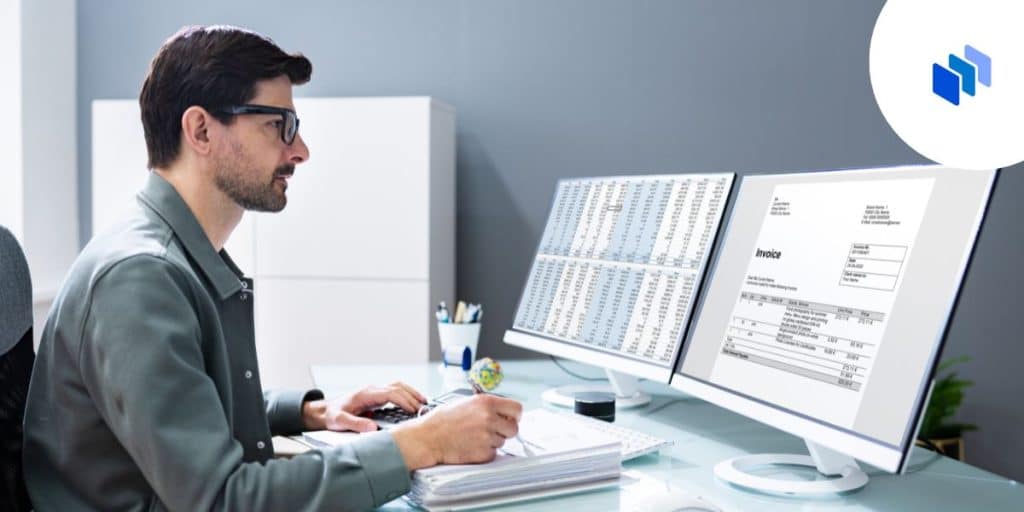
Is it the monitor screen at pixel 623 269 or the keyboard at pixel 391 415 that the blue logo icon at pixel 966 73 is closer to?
the monitor screen at pixel 623 269

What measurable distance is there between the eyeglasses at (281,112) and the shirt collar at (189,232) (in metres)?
0.14

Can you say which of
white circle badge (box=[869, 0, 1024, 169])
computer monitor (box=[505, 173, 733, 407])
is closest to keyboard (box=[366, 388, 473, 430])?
computer monitor (box=[505, 173, 733, 407])

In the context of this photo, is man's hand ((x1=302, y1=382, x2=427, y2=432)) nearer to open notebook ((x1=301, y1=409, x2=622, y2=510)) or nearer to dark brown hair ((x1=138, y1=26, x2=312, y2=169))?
open notebook ((x1=301, y1=409, x2=622, y2=510))

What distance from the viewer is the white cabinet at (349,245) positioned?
3.23 meters

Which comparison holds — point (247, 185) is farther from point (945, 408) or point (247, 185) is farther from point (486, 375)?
point (945, 408)

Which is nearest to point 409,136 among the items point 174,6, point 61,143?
point 174,6

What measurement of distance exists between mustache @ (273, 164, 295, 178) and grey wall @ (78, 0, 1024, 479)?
7.20ft

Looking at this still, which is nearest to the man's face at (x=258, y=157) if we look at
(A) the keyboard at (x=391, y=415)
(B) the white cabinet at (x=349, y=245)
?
(A) the keyboard at (x=391, y=415)

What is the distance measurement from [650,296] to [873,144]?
81.8 inches

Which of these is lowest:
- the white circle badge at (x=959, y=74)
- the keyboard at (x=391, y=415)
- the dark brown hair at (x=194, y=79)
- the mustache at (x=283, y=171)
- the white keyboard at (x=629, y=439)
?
the keyboard at (x=391, y=415)

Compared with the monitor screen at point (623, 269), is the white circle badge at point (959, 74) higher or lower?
higher

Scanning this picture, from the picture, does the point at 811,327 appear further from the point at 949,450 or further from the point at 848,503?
the point at 949,450

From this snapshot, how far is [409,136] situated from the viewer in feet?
10.6

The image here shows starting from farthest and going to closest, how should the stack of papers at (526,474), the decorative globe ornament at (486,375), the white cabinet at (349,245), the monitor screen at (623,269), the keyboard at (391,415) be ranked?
the white cabinet at (349,245) < the decorative globe ornament at (486,375) < the monitor screen at (623,269) < the keyboard at (391,415) < the stack of papers at (526,474)
